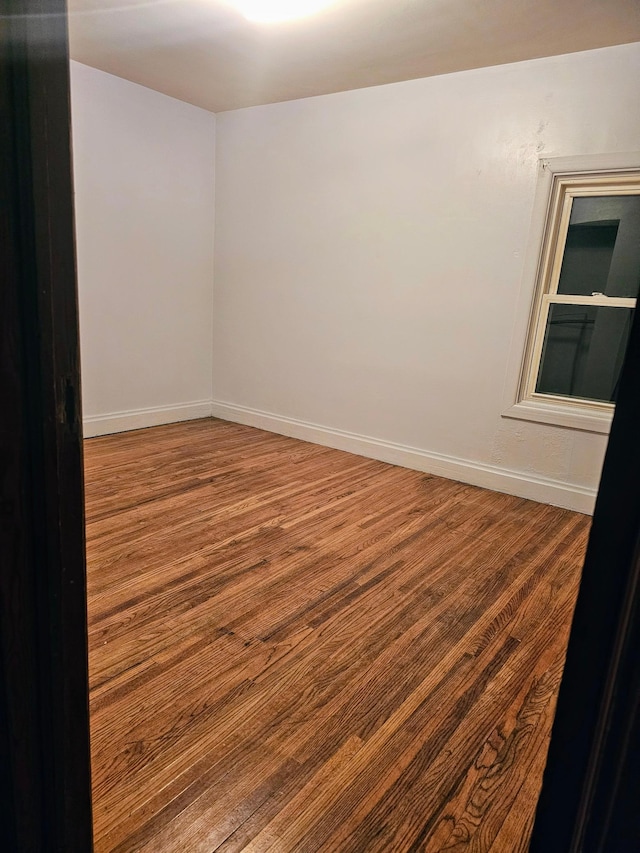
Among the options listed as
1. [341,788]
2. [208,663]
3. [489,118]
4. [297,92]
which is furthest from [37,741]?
[297,92]

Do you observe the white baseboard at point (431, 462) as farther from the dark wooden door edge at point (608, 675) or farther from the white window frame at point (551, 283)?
the dark wooden door edge at point (608, 675)

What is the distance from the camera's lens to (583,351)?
3.29m

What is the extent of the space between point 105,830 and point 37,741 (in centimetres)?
61

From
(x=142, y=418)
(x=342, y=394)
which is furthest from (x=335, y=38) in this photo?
(x=142, y=418)

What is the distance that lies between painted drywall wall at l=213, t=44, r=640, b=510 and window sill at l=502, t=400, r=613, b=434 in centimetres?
5

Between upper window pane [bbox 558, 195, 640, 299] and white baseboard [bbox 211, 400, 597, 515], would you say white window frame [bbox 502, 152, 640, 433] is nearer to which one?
upper window pane [bbox 558, 195, 640, 299]

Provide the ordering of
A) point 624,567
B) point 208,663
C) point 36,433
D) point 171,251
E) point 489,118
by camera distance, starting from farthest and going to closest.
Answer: point 171,251 → point 489,118 → point 208,663 → point 36,433 → point 624,567

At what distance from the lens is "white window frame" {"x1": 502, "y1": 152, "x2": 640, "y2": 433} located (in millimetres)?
2943

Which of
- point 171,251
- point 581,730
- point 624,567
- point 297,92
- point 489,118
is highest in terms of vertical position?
point 297,92

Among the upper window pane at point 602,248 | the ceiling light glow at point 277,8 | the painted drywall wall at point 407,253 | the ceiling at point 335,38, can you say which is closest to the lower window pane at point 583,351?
the upper window pane at point 602,248

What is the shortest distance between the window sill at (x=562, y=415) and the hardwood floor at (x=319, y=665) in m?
0.54

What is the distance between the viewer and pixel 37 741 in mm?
791

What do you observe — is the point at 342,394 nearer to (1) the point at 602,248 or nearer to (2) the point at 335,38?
(1) the point at 602,248

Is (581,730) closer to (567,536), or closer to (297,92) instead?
(567,536)
